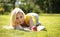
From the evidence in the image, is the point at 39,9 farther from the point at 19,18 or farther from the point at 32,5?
the point at 19,18

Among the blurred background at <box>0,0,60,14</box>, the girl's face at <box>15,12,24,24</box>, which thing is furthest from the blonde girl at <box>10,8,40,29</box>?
the blurred background at <box>0,0,60,14</box>

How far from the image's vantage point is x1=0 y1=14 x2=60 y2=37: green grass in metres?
1.16

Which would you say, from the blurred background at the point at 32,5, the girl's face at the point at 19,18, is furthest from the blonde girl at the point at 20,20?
the blurred background at the point at 32,5

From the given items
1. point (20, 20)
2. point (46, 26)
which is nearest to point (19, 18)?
point (20, 20)

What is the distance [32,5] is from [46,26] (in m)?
0.23

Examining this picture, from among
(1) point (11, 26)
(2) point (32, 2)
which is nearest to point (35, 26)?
(1) point (11, 26)

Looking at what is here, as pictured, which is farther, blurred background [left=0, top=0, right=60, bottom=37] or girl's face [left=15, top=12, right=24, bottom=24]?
blurred background [left=0, top=0, right=60, bottom=37]

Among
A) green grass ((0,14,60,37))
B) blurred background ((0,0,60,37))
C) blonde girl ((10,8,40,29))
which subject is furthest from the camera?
blurred background ((0,0,60,37))

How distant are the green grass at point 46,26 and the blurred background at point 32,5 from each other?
0.04 m

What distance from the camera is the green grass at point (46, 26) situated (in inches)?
45.8

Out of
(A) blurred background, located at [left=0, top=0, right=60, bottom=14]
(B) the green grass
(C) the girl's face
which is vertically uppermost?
(A) blurred background, located at [left=0, top=0, right=60, bottom=14]

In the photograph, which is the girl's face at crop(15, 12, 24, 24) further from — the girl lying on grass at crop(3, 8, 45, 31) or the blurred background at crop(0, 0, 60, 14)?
the blurred background at crop(0, 0, 60, 14)

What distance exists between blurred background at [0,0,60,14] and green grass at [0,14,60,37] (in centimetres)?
4

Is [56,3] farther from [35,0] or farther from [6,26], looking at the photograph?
[6,26]
